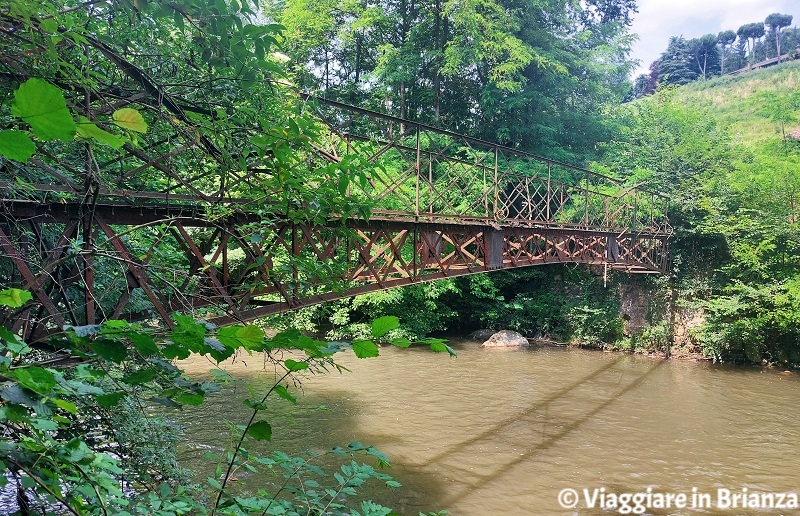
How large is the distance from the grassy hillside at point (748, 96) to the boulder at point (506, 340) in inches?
772

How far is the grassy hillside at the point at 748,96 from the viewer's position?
33.2 m

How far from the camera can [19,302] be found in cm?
127

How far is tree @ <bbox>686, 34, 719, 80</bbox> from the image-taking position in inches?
2255

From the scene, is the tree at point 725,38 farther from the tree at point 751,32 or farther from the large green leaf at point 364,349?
the large green leaf at point 364,349

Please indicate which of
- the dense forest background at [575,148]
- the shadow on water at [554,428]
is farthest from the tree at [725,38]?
the shadow on water at [554,428]

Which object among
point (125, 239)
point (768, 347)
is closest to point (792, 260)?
point (768, 347)

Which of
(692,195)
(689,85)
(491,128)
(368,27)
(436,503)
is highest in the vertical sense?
(689,85)

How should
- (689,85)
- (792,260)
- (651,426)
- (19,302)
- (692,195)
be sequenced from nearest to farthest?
(19,302)
(651,426)
(792,260)
(692,195)
(689,85)

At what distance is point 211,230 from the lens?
694cm

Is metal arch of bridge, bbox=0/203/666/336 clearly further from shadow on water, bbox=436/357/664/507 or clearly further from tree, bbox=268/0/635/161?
tree, bbox=268/0/635/161

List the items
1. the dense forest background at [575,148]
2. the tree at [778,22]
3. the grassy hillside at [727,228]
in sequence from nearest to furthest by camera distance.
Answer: the grassy hillside at [727,228] → the dense forest background at [575,148] → the tree at [778,22]

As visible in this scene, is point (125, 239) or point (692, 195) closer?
point (125, 239)

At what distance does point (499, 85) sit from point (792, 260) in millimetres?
11846

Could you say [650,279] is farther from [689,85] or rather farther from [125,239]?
[689,85]
